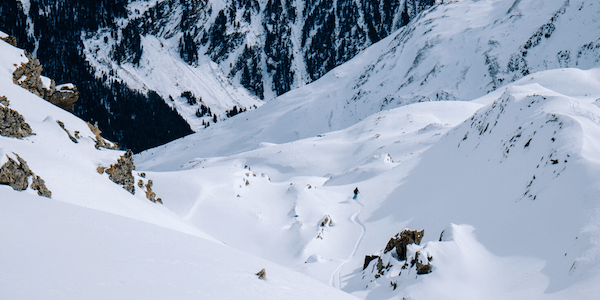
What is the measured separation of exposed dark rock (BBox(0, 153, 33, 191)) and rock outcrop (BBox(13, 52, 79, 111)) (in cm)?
1564

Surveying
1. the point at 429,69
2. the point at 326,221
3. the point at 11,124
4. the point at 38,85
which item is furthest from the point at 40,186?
the point at 429,69

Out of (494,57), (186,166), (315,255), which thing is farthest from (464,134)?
(494,57)

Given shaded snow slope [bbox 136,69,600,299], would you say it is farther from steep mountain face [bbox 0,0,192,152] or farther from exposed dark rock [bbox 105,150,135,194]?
steep mountain face [bbox 0,0,192,152]

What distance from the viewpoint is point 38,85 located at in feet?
86.1

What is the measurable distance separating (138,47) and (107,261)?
158m

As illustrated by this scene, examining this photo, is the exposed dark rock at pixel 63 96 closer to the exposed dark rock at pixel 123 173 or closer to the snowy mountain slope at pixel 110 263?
the exposed dark rock at pixel 123 173

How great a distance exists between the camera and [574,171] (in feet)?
44.4

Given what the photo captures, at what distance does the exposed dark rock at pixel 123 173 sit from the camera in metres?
18.7

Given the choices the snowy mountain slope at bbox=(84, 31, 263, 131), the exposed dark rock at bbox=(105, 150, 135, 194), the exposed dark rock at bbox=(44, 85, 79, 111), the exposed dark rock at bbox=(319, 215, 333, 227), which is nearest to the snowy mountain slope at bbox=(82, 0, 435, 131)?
the snowy mountain slope at bbox=(84, 31, 263, 131)

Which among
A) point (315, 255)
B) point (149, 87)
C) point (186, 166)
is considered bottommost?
point (315, 255)

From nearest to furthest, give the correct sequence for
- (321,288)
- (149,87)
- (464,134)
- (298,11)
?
1. (321,288)
2. (464,134)
3. (149,87)
4. (298,11)

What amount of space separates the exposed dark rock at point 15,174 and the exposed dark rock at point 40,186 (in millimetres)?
251

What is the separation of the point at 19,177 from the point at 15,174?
0.17 m

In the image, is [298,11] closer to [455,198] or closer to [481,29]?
[481,29]
